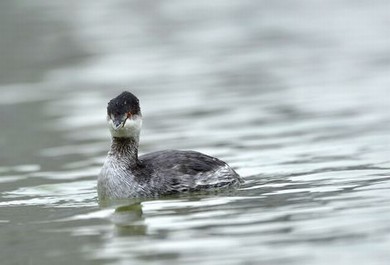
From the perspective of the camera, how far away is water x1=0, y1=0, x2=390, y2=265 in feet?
40.8

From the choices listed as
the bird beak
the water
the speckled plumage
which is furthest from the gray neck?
the water

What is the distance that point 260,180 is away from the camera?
16000 millimetres

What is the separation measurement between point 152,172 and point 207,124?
199 inches

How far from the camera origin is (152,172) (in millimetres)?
15547

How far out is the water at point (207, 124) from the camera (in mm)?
12430

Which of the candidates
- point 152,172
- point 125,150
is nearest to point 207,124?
point 125,150

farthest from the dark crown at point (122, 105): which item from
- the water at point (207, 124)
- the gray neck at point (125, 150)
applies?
the water at point (207, 124)

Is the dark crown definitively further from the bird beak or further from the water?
the water

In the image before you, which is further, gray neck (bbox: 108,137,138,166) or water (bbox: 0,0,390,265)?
gray neck (bbox: 108,137,138,166)

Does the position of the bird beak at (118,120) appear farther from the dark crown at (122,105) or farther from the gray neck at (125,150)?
the gray neck at (125,150)

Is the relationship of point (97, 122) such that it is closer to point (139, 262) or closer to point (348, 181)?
point (348, 181)

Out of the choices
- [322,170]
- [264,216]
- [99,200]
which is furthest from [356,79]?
[264,216]

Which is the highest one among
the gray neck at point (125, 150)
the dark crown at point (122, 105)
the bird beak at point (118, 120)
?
the dark crown at point (122, 105)

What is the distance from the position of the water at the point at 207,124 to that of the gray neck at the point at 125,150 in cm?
A: 63
